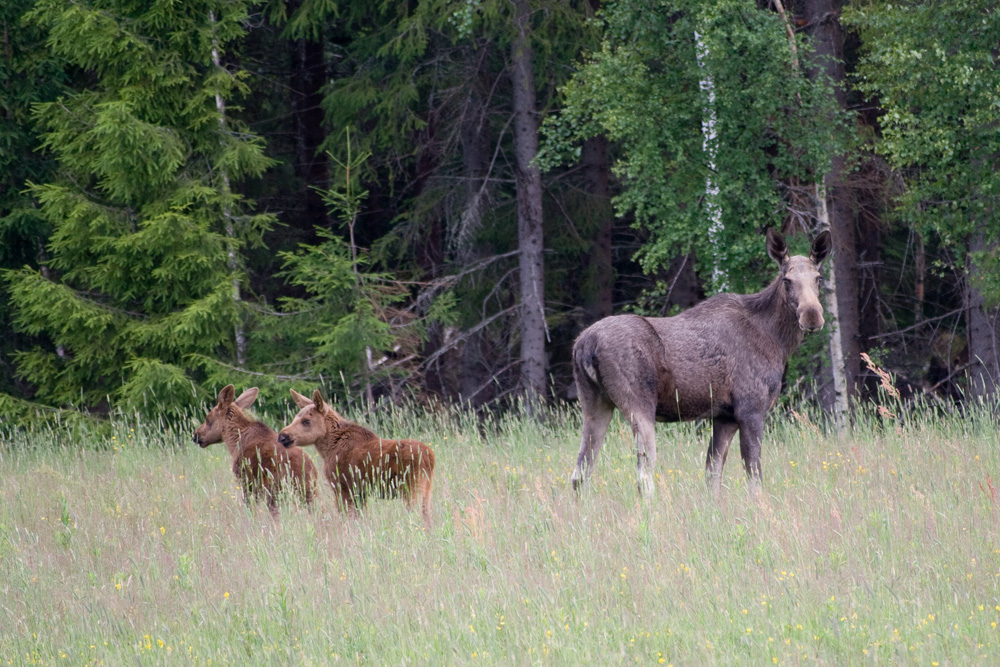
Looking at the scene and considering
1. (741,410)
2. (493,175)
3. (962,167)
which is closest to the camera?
(741,410)

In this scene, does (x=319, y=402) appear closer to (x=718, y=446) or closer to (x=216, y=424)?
(x=216, y=424)

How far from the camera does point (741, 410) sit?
8266 millimetres

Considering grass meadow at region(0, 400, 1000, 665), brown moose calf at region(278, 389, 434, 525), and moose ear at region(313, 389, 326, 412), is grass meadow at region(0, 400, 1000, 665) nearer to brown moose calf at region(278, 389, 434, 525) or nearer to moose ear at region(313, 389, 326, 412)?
brown moose calf at region(278, 389, 434, 525)

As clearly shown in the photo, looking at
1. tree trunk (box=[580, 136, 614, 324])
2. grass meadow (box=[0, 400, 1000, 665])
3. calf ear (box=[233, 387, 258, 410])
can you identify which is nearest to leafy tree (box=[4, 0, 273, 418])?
tree trunk (box=[580, 136, 614, 324])

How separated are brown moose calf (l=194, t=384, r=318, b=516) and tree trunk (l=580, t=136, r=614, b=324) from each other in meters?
11.0

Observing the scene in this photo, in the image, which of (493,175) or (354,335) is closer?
(354,335)

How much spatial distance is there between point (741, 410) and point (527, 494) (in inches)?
70.6

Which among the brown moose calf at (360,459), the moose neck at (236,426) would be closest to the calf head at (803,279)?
the brown moose calf at (360,459)

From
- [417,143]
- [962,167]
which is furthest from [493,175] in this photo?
[962,167]

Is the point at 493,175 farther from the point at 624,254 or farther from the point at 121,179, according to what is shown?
the point at 121,179

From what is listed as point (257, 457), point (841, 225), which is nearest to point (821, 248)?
point (257, 457)

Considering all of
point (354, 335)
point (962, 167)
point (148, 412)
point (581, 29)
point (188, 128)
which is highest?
point (581, 29)

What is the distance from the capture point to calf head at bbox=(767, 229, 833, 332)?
26.6 feet

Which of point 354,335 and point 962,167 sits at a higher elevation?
point 962,167
